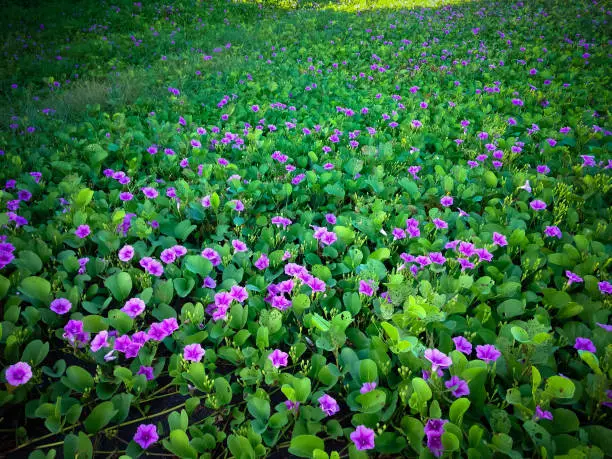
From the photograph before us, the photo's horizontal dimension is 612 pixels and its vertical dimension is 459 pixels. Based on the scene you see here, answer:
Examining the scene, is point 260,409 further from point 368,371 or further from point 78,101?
point 78,101

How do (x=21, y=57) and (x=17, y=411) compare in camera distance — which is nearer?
(x=17, y=411)

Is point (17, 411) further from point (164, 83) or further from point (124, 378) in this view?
point (164, 83)

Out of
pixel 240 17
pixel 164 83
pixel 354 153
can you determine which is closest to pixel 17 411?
pixel 354 153

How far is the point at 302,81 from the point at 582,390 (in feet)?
17.7

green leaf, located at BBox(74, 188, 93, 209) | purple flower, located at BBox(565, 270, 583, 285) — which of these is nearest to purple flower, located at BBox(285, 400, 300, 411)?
purple flower, located at BBox(565, 270, 583, 285)

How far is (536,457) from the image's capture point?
4.81 feet

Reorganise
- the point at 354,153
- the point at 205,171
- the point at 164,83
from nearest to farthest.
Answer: the point at 205,171, the point at 354,153, the point at 164,83

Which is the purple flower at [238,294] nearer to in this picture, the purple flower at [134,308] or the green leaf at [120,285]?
the purple flower at [134,308]

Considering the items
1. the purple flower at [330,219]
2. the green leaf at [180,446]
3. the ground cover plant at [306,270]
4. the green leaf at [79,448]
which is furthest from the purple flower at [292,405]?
the purple flower at [330,219]

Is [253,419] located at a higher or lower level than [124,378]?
lower

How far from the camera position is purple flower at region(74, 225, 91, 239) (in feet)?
8.11

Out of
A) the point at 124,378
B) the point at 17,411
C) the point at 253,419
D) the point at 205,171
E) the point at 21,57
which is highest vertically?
the point at 21,57

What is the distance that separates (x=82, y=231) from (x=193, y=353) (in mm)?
1293

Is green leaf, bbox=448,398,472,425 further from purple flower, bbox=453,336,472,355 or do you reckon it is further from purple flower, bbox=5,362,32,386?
purple flower, bbox=5,362,32,386
